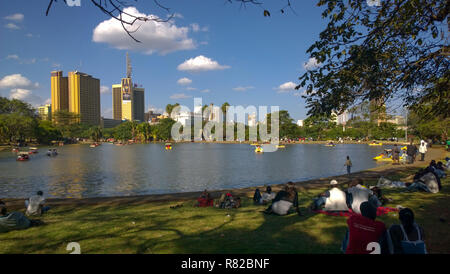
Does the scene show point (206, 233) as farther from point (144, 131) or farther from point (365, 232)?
point (144, 131)

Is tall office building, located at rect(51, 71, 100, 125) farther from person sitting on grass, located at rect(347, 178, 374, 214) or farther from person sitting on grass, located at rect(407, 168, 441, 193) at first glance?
person sitting on grass, located at rect(347, 178, 374, 214)

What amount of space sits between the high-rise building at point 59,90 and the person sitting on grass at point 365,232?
222 meters

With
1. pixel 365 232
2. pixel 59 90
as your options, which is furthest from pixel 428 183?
pixel 59 90

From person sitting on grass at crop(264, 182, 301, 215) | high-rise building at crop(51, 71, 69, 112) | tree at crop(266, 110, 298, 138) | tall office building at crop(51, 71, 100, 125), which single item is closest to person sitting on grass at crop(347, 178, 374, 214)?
person sitting on grass at crop(264, 182, 301, 215)

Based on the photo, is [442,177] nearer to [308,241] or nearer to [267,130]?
[308,241]

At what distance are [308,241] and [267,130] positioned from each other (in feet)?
343

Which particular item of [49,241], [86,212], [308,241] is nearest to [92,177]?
[86,212]

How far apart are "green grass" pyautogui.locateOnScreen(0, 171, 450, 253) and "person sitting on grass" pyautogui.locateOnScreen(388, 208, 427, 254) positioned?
4.95ft

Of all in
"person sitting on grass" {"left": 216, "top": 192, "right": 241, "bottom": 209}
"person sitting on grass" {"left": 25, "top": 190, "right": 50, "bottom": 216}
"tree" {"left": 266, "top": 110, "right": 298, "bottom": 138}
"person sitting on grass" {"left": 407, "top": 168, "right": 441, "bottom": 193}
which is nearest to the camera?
"person sitting on grass" {"left": 25, "top": 190, "right": 50, "bottom": 216}

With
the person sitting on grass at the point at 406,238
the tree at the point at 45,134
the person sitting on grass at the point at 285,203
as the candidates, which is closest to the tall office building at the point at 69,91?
the tree at the point at 45,134

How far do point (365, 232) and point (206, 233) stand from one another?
3.67 metres

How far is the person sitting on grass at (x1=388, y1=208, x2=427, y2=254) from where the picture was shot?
4113 mm

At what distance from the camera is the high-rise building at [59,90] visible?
193m
